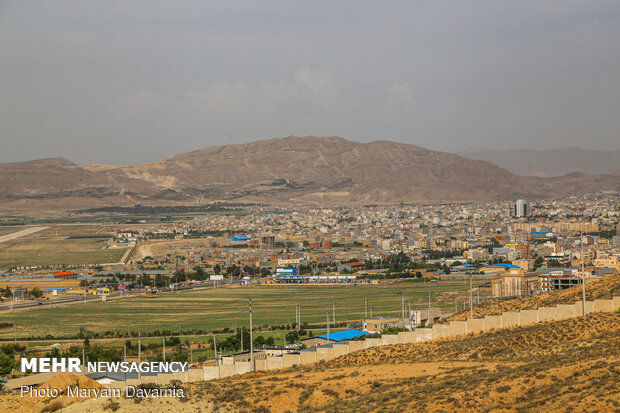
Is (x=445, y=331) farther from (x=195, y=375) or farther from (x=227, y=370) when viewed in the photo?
(x=195, y=375)

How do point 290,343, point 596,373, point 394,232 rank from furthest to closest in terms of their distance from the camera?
point 394,232
point 290,343
point 596,373

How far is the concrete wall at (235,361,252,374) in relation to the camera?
31623 mm

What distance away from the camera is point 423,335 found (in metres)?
35.3

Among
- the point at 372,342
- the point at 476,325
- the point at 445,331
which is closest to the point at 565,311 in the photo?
the point at 476,325

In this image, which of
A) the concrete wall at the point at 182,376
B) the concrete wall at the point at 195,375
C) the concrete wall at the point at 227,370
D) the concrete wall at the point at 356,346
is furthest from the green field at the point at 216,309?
the concrete wall at the point at 182,376

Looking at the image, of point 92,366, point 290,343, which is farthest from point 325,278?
point 92,366

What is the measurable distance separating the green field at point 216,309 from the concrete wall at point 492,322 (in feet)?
81.3

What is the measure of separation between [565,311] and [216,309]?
137 feet

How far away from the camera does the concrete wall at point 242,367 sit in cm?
3162

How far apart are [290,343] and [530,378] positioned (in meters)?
24.2

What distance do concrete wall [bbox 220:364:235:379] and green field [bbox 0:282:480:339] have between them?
2668cm

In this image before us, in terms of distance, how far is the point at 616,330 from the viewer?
30.2 metres

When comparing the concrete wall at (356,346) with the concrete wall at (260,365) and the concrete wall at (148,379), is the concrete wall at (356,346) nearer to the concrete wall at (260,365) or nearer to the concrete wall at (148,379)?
the concrete wall at (260,365)

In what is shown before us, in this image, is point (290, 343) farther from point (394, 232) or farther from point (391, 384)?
point (394, 232)
